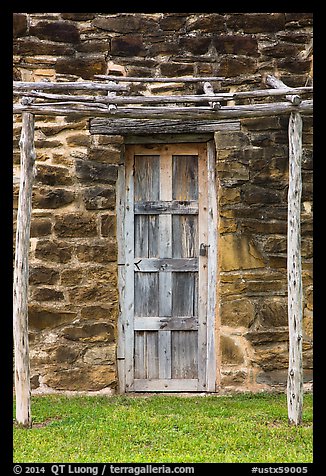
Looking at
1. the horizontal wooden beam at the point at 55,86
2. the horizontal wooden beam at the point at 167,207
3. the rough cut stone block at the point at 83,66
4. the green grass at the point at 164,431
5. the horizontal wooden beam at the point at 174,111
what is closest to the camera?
the green grass at the point at 164,431

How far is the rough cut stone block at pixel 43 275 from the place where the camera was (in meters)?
7.14

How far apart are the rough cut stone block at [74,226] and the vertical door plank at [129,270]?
1.27 feet

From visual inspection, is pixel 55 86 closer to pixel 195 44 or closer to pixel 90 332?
pixel 195 44

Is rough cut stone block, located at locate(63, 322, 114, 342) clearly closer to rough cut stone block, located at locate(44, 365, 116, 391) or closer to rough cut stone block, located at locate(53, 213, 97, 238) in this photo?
rough cut stone block, located at locate(44, 365, 116, 391)

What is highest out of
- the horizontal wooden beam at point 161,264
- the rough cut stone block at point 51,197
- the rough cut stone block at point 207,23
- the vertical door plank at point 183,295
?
the rough cut stone block at point 207,23

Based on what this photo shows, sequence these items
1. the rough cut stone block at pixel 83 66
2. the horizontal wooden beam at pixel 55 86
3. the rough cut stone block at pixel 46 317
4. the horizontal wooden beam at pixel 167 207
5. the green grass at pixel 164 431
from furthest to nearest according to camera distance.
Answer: the horizontal wooden beam at pixel 167 207 < the rough cut stone block at pixel 83 66 < the rough cut stone block at pixel 46 317 < the horizontal wooden beam at pixel 55 86 < the green grass at pixel 164 431

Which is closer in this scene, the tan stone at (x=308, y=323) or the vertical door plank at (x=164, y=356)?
the tan stone at (x=308, y=323)

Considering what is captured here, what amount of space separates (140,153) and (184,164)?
0.43 meters

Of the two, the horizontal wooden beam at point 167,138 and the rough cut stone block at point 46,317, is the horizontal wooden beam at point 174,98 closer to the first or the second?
the horizontal wooden beam at point 167,138

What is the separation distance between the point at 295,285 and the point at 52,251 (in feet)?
7.87

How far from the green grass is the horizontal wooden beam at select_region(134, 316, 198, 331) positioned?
656mm

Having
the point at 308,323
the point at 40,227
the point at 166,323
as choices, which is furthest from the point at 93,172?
the point at 308,323

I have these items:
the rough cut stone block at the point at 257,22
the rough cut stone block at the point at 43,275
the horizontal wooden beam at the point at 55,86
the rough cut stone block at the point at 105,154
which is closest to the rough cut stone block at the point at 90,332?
the rough cut stone block at the point at 43,275

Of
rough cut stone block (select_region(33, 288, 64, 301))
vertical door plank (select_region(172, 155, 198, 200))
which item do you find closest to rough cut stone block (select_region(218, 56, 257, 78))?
vertical door plank (select_region(172, 155, 198, 200))
